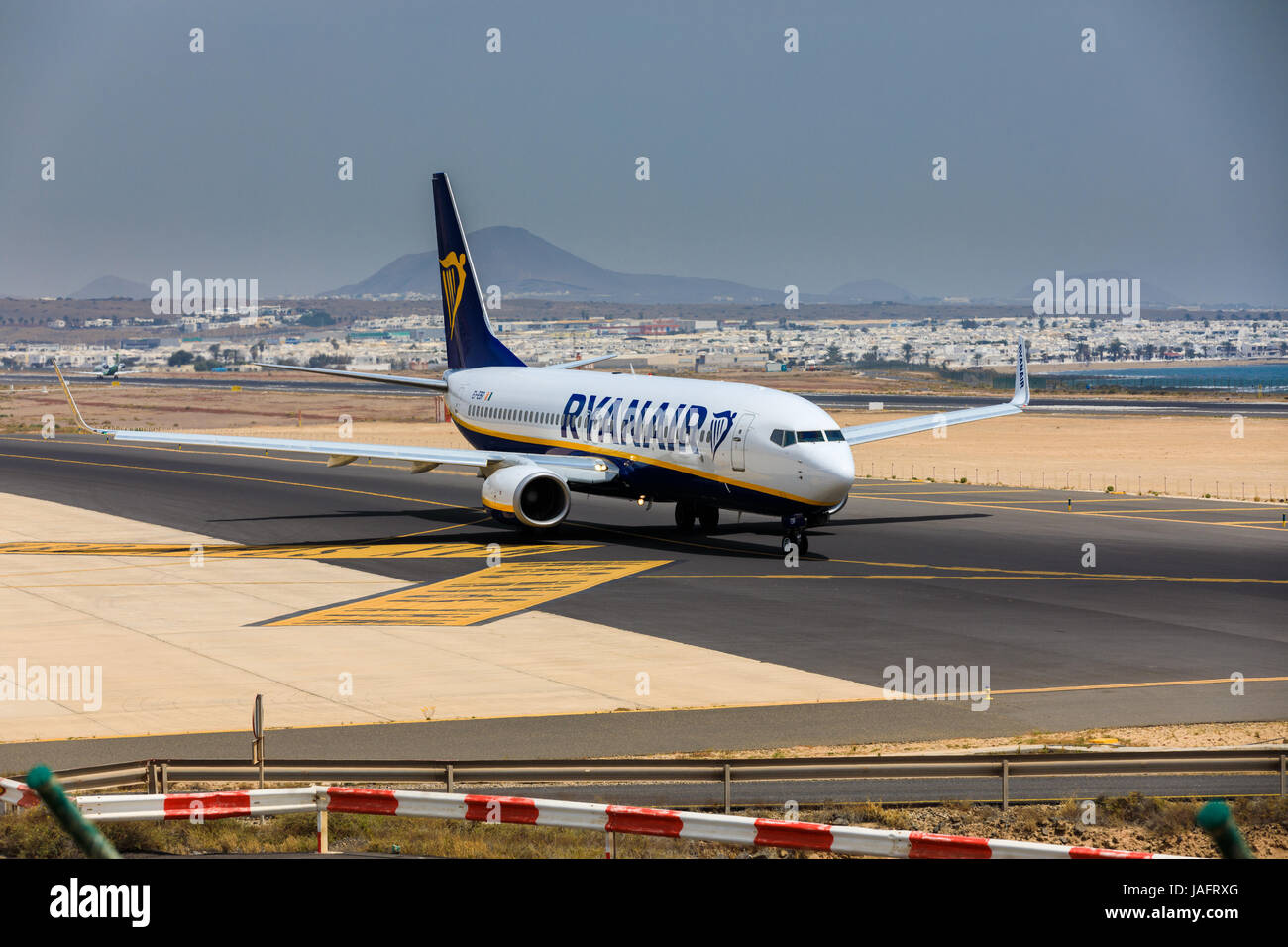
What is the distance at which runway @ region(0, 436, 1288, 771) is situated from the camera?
85.1ft

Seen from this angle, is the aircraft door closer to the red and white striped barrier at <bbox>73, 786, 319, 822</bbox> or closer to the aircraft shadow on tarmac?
the aircraft shadow on tarmac

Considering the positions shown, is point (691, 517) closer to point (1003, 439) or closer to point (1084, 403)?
point (1003, 439)

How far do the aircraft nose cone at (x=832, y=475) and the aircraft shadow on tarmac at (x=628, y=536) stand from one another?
3726mm

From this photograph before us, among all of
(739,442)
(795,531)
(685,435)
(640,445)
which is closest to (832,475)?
(795,531)

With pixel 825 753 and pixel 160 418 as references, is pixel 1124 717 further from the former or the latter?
pixel 160 418

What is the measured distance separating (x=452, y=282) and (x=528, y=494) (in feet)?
59.1

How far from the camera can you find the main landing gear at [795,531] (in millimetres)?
45625

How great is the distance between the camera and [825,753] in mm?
23766

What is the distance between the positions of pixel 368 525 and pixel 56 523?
12778 mm

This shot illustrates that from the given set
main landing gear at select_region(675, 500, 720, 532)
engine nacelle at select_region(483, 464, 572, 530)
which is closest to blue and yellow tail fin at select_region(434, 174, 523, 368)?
engine nacelle at select_region(483, 464, 572, 530)

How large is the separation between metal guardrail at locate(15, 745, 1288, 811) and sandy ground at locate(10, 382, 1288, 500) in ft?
170

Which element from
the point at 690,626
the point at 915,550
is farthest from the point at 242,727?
the point at 915,550

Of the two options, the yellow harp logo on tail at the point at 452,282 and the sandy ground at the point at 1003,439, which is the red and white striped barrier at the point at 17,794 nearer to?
the yellow harp logo on tail at the point at 452,282

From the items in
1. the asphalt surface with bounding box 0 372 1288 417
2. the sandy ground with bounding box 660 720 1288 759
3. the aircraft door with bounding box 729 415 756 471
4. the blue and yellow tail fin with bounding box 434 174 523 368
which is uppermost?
the blue and yellow tail fin with bounding box 434 174 523 368
